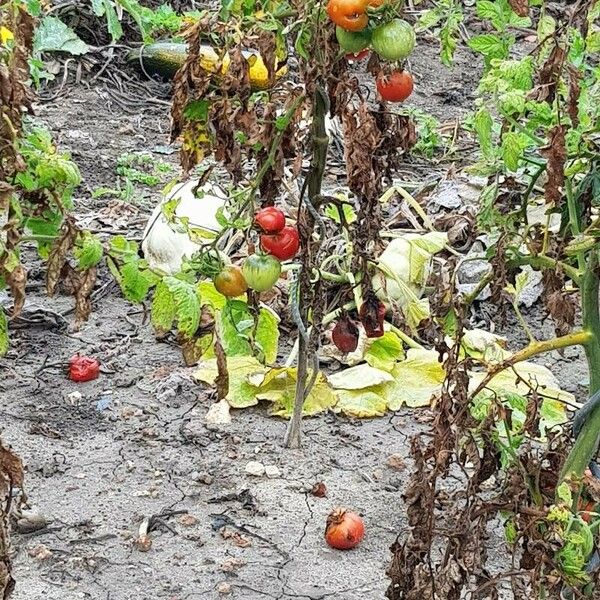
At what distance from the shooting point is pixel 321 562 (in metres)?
2.94

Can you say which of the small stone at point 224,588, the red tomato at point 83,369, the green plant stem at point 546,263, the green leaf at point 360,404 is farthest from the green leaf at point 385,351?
the green plant stem at point 546,263

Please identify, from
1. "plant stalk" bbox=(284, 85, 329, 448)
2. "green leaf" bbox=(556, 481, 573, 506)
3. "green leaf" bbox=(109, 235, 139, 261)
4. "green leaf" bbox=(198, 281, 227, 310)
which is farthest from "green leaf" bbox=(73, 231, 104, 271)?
"green leaf" bbox=(198, 281, 227, 310)

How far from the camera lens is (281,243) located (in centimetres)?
270

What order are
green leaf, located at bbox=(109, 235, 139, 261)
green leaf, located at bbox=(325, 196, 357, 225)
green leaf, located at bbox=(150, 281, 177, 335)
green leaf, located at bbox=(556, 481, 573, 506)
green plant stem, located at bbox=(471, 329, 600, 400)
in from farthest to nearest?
green leaf, located at bbox=(325, 196, 357, 225) < green leaf, located at bbox=(150, 281, 177, 335) < green leaf, located at bbox=(109, 235, 139, 261) < green plant stem, located at bbox=(471, 329, 600, 400) < green leaf, located at bbox=(556, 481, 573, 506)

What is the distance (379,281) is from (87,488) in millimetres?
1434

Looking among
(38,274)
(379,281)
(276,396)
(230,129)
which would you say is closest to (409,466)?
(276,396)

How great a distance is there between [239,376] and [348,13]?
71.1 inches

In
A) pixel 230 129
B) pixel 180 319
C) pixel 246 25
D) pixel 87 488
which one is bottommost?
pixel 87 488

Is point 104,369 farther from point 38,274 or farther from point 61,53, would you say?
point 61,53

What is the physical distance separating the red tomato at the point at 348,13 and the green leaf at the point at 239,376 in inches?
67.9

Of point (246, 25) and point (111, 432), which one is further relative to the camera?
point (111, 432)

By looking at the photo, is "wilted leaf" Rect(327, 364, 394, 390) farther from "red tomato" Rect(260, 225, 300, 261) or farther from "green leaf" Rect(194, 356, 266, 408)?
"red tomato" Rect(260, 225, 300, 261)

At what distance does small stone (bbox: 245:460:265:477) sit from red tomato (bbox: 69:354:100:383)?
0.80 meters

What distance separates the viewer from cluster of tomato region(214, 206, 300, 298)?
266 cm
